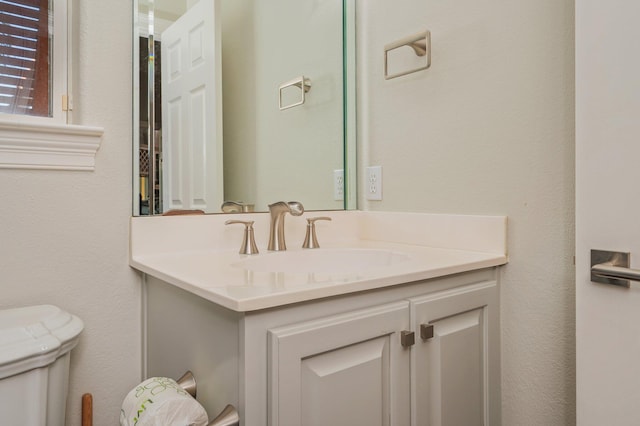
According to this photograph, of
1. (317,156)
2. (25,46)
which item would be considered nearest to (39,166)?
(25,46)

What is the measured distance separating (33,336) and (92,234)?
0.31m

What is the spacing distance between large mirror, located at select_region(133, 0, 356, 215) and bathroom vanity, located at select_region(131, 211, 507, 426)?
115 millimetres

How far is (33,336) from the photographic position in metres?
0.72

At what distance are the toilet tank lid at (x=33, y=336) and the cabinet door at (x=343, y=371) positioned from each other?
41 cm

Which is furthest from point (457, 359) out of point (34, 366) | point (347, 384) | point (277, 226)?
point (34, 366)

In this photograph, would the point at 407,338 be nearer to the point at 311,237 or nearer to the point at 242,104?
the point at 311,237

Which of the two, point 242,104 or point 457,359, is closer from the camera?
point 457,359

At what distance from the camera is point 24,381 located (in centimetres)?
68

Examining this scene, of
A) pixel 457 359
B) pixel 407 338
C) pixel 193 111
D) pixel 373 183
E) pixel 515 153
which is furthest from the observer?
pixel 373 183

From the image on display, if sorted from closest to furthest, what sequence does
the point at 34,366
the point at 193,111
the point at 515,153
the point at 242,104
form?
1. the point at 34,366
2. the point at 515,153
3. the point at 193,111
4. the point at 242,104

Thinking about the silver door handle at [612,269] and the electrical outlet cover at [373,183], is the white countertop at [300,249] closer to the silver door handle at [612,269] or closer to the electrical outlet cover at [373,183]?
the electrical outlet cover at [373,183]

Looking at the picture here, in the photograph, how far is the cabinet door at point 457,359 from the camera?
85cm

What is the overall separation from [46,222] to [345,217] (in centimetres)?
90

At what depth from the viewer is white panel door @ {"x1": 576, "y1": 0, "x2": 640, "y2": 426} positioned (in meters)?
0.71
